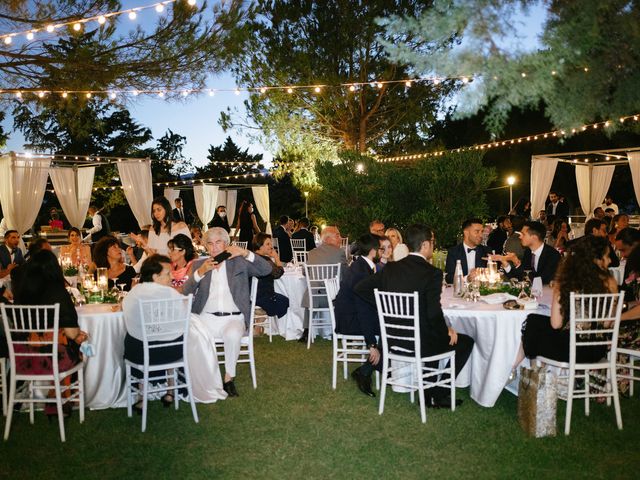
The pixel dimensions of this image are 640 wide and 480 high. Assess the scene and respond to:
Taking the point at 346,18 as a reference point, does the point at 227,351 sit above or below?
below

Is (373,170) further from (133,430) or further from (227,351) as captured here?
(133,430)

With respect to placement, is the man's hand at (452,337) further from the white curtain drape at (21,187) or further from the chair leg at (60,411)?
the white curtain drape at (21,187)

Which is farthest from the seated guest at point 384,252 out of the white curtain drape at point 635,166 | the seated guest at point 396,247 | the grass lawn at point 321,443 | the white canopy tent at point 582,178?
the white canopy tent at point 582,178

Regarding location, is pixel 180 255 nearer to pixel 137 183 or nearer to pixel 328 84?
pixel 137 183

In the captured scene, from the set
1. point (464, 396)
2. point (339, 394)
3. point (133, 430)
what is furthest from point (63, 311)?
point (464, 396)

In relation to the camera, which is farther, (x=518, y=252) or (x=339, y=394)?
(x=518, y=252)

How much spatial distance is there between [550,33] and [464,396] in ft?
11.8

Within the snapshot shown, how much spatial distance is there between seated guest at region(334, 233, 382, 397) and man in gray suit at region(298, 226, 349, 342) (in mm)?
1620

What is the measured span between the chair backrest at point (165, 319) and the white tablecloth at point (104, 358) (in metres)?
0.49

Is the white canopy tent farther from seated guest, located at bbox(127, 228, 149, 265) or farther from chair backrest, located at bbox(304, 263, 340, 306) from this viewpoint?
seated guest, located at bbox(127, 228, 149, 265)

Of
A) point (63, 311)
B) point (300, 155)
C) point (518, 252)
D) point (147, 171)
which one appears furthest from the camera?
point (300, 155)

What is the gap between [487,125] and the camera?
2168 millimetres

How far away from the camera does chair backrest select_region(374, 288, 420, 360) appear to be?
4.46 meters

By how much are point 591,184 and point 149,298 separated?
14780 millimetres
